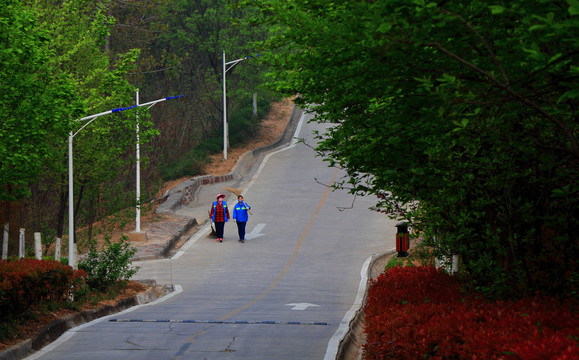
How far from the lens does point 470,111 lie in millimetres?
9219

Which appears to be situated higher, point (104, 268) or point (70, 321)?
point (104, 268)

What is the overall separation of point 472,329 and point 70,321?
1080cm

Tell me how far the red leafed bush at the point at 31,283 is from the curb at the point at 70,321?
633mm

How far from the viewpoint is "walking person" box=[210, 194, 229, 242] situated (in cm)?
3189

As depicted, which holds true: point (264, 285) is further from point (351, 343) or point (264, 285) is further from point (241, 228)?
point (351, 343)

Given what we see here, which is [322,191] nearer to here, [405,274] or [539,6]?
[405,274]

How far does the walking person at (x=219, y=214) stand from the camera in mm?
31891

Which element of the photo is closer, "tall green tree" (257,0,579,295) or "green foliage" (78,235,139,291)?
"tall green tree" (257,0,579,295)

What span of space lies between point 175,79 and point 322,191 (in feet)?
81.5

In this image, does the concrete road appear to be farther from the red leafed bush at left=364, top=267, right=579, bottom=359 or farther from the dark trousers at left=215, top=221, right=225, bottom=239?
the red leafed bush at left=364, top=267, right=579, bottom=359

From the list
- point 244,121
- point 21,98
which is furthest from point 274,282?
point 244,121

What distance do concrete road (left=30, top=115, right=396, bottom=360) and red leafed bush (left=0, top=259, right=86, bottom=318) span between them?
42.6 inches

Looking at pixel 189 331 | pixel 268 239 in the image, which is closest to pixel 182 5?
pixel 268 239

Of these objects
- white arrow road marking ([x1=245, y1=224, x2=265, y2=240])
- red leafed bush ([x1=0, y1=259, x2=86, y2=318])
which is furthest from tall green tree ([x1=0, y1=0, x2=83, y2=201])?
white arrow road marking ([x1=245, y1=224, x2=265, y2=240])
